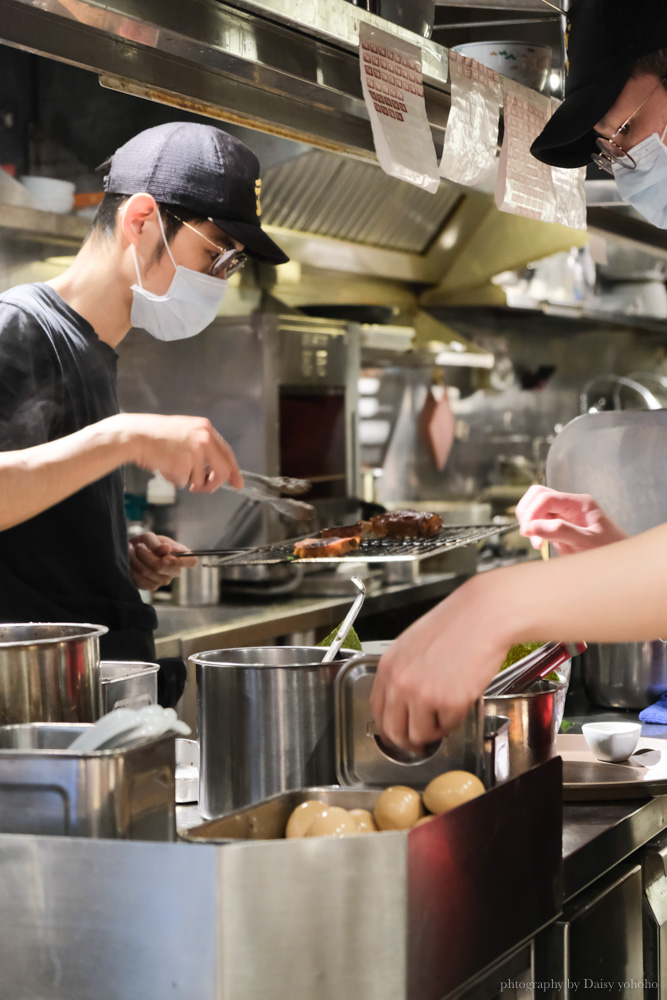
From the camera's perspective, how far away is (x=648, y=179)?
73.7 inches

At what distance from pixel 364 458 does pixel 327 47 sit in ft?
13.5

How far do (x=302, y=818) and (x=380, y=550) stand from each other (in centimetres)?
135

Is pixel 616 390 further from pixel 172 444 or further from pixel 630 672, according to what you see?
pixel 172 444

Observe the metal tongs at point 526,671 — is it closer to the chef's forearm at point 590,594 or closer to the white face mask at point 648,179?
the chef's forearm at point 590,594

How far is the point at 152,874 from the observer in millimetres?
923

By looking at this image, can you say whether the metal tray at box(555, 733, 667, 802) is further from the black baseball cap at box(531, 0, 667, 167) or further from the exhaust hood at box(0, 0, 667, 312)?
the exhaust hood at box(0, 0, 667, 312)

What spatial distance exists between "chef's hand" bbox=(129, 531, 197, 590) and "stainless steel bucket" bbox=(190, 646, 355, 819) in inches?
40.9

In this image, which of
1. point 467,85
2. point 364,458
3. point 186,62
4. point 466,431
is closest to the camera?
point 186,62

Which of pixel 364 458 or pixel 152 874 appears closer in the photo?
pixel 152 874

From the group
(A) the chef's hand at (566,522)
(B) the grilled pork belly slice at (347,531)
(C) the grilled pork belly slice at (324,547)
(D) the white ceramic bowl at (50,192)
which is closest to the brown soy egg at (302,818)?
(A) the chef's hand at (566,522)

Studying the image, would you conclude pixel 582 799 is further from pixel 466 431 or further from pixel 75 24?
pixel 466 431

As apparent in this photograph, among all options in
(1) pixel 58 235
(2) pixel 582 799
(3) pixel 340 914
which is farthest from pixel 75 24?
(1) pixel 58 235

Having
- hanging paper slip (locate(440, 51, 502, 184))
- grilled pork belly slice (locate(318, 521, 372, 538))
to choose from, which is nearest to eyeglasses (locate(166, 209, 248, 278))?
hanging paper slip (locate(440, 51, 502, 184))

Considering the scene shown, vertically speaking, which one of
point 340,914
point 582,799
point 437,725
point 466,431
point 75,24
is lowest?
point 582,799
